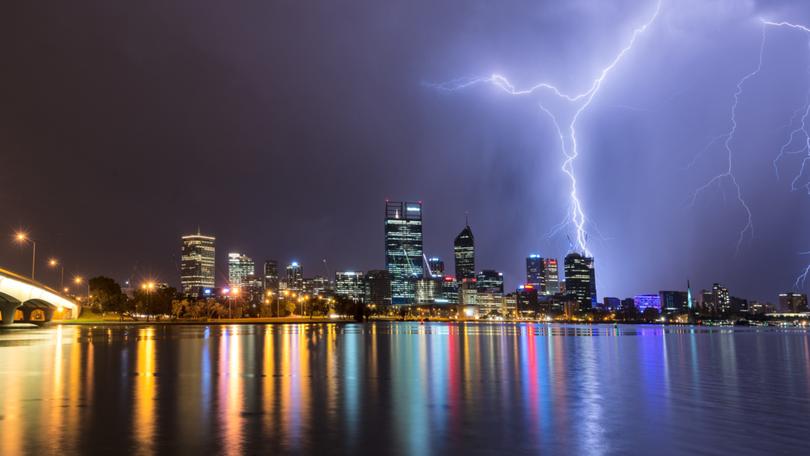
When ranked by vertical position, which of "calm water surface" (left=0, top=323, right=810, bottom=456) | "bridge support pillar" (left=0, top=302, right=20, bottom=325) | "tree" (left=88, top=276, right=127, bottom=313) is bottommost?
"calm water surface" (left=0, top=323, right=810, bottom=456)

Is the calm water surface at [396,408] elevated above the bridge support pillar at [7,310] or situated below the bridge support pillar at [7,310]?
below

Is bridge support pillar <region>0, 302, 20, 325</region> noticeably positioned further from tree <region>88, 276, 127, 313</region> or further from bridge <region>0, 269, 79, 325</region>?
tree <region>88, 276, 127, 313</region>

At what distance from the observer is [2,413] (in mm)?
18438

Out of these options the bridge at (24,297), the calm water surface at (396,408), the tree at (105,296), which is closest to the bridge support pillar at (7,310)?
the bridge at (24,297)

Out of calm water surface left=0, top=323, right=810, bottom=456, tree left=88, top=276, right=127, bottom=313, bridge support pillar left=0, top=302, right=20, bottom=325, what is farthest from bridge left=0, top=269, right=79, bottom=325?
calm water surface left=0, top=323, right=810, bottom=456

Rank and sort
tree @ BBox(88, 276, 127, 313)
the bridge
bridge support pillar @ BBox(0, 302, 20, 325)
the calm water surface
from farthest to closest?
tree @ BBox(88, 276, 127, 313)
bridge support pillar @ BBox(0, 302, 20, 325)
the bridge
the calm water surface

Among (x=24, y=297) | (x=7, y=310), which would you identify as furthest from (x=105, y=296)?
(x=24, y=297)

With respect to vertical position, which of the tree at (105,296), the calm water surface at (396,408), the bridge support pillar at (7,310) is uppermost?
the tree at (105,296)

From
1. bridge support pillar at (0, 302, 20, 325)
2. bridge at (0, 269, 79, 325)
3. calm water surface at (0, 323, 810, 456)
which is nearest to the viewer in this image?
calm water surface at (0, 323, 810, 456)

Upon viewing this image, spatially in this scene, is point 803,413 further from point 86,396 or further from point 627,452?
point 86,396

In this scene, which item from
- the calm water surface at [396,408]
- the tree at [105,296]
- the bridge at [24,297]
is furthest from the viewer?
the tree at [105,296]

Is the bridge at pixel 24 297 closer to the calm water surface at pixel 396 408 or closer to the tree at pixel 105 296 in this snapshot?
the tree at pixel 105 296

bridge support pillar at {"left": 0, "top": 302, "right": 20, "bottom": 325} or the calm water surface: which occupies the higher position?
bridge support pillar at {"left": 0, "top": 302, "right": 20, "bottom": 325}

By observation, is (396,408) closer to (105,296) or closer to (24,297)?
(24,297)
